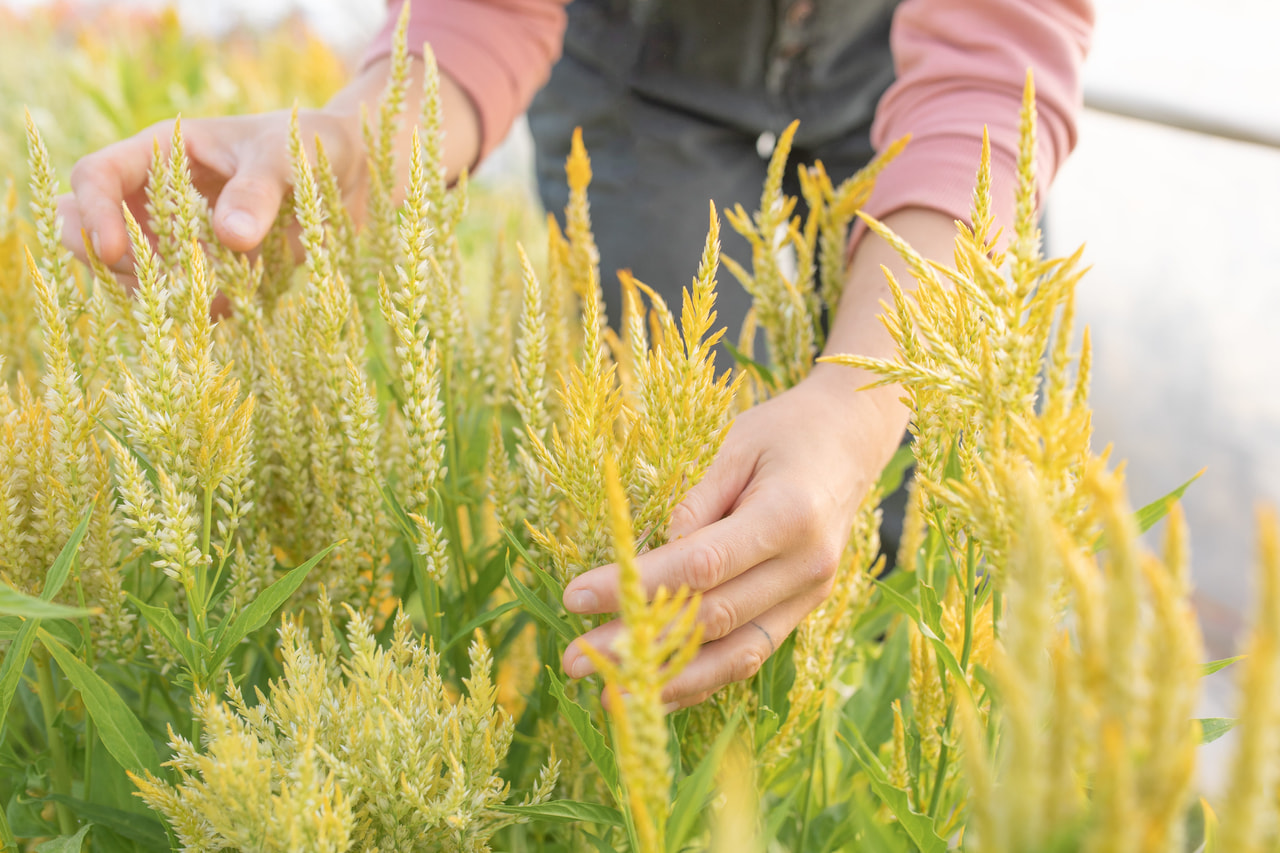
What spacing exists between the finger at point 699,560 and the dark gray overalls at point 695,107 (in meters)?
0.85

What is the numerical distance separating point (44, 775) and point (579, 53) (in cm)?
125

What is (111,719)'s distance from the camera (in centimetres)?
52

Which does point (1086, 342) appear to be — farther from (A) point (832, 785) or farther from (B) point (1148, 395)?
(B) point (1148, 395)

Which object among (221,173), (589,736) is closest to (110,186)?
(221,173)

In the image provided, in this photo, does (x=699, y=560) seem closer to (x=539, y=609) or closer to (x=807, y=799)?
(x=539, y=609)

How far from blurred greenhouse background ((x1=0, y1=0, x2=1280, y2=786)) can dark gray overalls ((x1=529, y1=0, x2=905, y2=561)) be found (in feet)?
1.95

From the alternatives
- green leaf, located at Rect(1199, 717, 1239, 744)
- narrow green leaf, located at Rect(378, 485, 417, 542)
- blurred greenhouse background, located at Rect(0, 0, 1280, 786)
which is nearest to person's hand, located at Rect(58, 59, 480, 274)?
narrow green leaf, located at Rect(378, 485, 417, 542)

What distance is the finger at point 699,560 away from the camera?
471mm

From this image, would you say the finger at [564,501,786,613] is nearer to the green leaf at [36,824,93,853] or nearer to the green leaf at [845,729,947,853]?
the green leaf at [845,729,947,853]

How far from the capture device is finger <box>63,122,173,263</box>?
649mm

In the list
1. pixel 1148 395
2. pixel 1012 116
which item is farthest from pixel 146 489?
pixel 1148 395

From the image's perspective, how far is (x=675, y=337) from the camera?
475mm

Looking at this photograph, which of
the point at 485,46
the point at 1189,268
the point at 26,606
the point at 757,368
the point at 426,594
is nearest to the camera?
the point at 26,606

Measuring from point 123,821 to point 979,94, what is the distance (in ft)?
2.90
